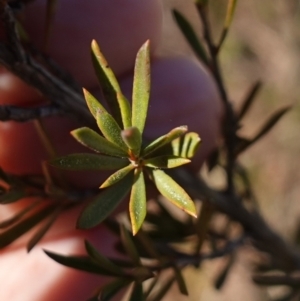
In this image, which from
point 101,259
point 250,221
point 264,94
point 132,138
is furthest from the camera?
point 264,94

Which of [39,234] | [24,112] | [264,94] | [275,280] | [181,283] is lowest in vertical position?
[264,94]

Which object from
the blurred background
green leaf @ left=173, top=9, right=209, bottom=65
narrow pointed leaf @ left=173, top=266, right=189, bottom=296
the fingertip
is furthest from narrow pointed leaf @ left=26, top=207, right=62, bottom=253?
the blurred background

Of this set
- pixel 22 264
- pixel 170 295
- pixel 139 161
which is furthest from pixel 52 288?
pixel 170 295

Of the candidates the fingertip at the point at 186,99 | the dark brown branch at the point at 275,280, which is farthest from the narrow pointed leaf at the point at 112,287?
the fingertip at the point at 186,99

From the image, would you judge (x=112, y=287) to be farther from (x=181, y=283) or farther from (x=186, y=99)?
(x=186, y=99)

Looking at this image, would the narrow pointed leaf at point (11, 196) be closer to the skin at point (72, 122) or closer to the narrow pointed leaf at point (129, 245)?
the narrow pointed leaf at point (129, 245)

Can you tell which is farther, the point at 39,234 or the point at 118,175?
the point at 39,234

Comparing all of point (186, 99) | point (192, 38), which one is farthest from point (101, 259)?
point (186, 99)
